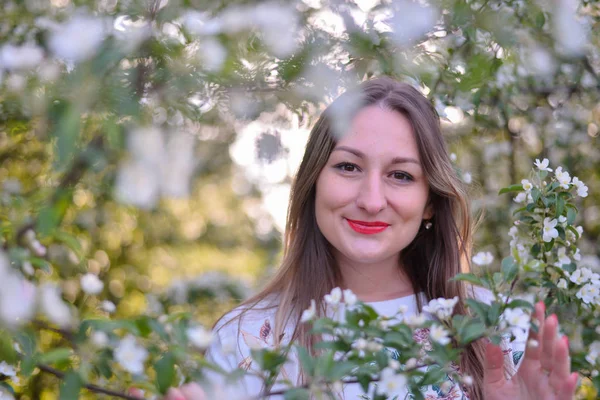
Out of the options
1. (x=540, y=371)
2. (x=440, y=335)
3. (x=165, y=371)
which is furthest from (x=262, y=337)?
(x=165, y=371)

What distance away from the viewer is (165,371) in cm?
91

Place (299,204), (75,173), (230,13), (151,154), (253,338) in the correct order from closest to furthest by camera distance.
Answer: (151,154), (230,13), (75,173), (253,338), (299,204)

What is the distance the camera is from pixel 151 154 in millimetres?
857

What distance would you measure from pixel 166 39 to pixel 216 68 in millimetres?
77

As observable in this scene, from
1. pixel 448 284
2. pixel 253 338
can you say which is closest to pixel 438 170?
pixel 448 284

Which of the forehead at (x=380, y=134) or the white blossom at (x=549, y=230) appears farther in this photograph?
the forehead at (x=380, y=134)

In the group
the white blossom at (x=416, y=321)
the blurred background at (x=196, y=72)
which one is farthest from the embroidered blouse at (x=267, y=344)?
the white blossom at (x=416, y=321)

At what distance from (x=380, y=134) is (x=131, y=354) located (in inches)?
35.9

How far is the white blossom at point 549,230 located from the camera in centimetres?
148

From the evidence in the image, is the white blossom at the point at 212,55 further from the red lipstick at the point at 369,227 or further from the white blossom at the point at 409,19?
the red lipstick at the point at 369,227

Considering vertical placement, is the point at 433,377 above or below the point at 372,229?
above

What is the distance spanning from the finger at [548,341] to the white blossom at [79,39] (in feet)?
2.74

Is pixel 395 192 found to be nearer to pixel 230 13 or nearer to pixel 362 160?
pixel 362 160

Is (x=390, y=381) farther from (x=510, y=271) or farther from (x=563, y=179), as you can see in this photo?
(x=563, y=179)
